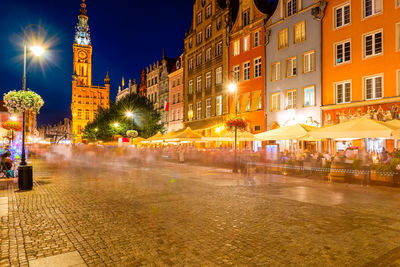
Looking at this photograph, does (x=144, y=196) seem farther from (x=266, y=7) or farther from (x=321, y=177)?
(x=266, y=7)

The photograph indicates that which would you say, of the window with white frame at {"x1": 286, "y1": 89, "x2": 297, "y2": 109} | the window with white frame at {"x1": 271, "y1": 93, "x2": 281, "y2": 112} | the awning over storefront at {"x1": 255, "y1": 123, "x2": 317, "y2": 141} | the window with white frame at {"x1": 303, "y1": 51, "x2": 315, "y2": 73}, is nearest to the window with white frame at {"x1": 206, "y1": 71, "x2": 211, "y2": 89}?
the window with white frame at {"x1": 271, "y1": 93, "x2": 281, "y2": 112}

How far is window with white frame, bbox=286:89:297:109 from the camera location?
87.0 feet

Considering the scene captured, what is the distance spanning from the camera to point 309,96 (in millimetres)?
25188

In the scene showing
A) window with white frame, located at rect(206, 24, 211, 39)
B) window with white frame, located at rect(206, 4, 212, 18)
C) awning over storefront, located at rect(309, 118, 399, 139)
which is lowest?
awning over storefront, located at rect(309, 118, 399, 139)

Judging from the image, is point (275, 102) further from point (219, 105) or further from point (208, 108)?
point (208, 108)

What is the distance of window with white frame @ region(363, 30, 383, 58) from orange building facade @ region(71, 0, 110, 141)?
131372 mm

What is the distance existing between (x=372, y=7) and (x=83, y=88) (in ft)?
469

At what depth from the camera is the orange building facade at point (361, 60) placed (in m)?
19.9

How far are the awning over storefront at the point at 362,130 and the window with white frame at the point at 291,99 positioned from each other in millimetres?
12328

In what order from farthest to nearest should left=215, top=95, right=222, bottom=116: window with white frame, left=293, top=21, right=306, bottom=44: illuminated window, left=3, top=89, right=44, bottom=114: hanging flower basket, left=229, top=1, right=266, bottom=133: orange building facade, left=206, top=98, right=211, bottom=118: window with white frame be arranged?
left=206, top=98, right=211, bottom=118: window with white frame < left=215, top=95, right=222, bottom=116: window with white frame < left=229, top=1, right=266, bottom=133: orange building facade < left=293, top=21, right=306, bottom=44: illuminated window < left=3, top=89, right=44, bottom=114: hanging flower basket

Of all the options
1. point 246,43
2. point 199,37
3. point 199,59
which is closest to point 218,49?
point 199,59

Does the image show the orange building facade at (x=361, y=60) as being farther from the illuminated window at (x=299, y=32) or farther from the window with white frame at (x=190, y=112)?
the window with white frame at (x=190, y=112)

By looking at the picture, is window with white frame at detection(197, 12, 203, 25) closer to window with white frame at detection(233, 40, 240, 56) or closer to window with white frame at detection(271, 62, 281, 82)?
window with white frame at detection(233, 40, 240, 56)

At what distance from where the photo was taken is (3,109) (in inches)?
3113
